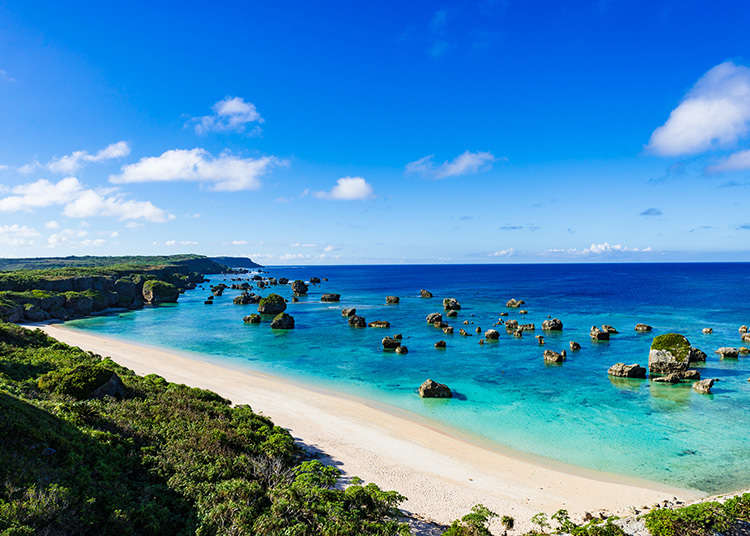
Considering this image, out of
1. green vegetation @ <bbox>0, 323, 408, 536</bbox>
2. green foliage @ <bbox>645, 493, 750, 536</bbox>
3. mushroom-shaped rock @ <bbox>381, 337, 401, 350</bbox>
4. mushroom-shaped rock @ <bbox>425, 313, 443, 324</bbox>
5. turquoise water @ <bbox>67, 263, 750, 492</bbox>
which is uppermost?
green vegetation @ <bbox>0, 323, 408, 536</bbox>

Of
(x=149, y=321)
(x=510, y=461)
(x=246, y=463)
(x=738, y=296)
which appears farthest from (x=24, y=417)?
(x=738, y=296)

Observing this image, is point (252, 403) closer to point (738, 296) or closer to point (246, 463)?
point (246, 463)

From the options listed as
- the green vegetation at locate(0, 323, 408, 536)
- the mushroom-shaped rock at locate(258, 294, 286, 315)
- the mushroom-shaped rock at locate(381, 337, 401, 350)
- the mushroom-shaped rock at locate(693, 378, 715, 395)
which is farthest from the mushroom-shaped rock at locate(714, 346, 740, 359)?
the mushroom-shaped rock at locate(258, 294, 286, 315)

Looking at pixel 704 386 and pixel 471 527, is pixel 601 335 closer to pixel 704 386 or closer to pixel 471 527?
pixel 704 386

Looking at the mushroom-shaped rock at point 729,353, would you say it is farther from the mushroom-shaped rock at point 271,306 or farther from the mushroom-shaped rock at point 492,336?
the mushroom-shaped rock at point 271,306

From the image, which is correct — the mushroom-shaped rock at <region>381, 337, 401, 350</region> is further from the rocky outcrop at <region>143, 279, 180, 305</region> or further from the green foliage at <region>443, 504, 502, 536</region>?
the rocky outcrop at <region>143, 279, 180, 305</region>

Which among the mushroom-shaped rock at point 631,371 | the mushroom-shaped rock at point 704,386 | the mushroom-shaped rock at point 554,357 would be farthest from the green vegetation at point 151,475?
the mushroom-shaped rock at point 554,357

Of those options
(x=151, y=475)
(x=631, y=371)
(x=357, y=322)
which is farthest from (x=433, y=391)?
(x=357, y=322)
